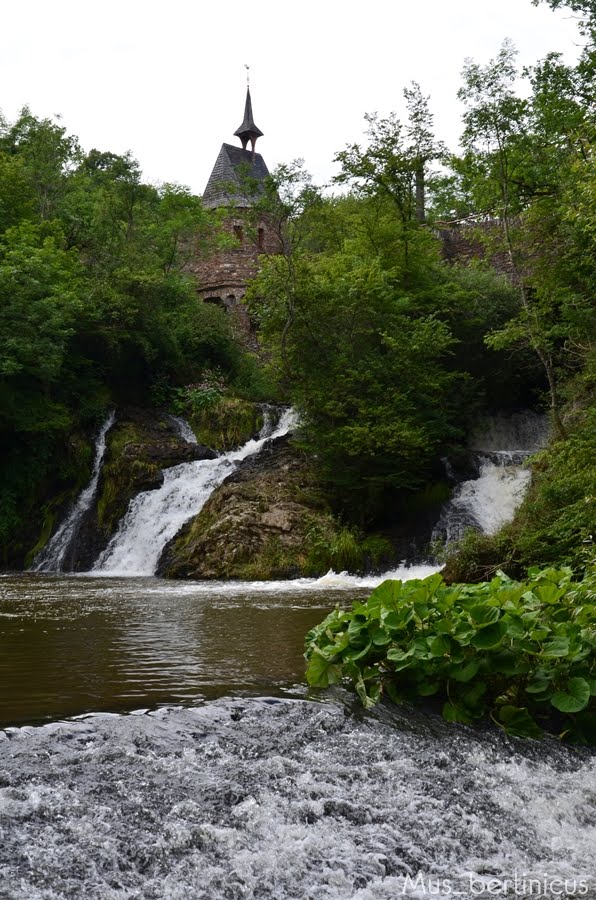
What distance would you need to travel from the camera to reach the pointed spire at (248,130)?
155 feet

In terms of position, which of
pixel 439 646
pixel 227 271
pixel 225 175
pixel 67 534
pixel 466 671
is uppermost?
pixel 225 175

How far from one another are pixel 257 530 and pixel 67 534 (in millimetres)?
5449

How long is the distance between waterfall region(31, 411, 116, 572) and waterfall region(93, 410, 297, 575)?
133 centimetres

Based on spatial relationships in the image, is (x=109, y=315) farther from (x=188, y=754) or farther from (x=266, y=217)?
(x=188, y=754)

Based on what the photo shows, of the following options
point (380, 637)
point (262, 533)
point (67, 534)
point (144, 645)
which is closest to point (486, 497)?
Result: point (262, 533)

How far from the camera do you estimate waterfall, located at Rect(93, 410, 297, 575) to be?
17.3 m

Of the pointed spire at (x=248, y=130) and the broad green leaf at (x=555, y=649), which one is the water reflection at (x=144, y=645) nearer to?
the broad green leaf at (x=555, y=649)

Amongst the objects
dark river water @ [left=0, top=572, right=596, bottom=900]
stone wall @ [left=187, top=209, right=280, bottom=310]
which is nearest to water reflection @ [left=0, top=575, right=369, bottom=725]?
dark river water @ [left=0, top=572, right=596, bottom=900]

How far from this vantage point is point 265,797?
3.39 meters

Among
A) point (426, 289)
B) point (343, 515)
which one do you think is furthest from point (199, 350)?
point (343, 515)

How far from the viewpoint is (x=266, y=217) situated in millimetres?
24062

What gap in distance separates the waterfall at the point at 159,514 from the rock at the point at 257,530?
1.61 feet

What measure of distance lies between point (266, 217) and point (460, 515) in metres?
11.9

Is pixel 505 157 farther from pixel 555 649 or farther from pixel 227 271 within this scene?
pixel 227 271
